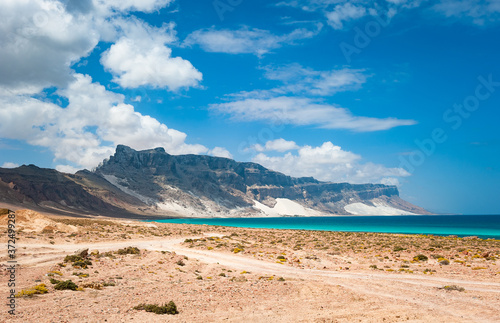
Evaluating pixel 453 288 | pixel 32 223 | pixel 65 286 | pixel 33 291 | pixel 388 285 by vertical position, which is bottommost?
pixel 388 285

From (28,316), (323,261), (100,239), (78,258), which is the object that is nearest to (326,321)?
(28,316)

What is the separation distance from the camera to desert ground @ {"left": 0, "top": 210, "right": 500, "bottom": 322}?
12.3 metres

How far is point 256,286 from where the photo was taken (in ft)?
56.4

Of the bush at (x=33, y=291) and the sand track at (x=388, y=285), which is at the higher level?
the bush at (x=33, y=291)

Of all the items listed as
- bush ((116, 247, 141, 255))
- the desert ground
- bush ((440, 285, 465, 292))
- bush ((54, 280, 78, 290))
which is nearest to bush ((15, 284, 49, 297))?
the desert ground

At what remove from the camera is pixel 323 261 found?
2730cm

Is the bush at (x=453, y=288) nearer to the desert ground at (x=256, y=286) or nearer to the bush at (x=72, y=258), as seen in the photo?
the desert ground at (x=256, y=286)

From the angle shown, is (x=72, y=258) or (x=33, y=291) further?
(x=72, y=258)

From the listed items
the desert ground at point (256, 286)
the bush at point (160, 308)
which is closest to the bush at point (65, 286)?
the desert ground at point (256, 286)

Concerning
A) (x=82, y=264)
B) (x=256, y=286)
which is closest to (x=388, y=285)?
(x=256, y=286)

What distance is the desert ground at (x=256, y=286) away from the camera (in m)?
12.3

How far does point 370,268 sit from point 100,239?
3137 centimetres

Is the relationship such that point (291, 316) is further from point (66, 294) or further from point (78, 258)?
point (78, 258)

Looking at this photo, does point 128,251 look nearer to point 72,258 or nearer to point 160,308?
point 72,258
